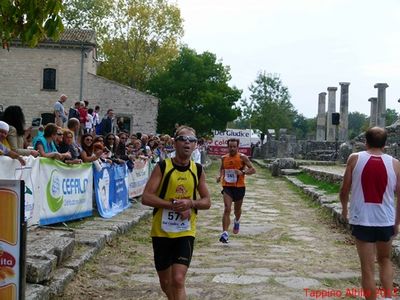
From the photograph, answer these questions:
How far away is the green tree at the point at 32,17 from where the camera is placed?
457 cm

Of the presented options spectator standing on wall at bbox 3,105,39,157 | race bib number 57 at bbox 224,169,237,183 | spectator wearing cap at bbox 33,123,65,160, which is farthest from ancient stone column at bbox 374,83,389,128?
spectator standing on wall at bbox 3,105,39,157

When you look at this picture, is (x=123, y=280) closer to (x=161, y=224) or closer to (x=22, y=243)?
(x=161, y=224)

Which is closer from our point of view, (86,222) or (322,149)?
(86,222)

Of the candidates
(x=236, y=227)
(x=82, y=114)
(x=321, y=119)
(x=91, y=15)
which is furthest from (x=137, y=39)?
(x=236, y=227)

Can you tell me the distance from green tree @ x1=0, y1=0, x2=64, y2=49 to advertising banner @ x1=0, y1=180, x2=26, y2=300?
122 centimetres

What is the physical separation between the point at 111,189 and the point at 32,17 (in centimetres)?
770

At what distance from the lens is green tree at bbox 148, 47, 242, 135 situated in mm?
41562

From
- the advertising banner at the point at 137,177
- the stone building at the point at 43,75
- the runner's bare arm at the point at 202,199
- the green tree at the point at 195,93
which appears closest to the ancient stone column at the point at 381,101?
the green tree at the point at 195,93

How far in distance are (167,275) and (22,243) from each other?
124cm

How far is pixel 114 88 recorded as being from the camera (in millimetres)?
41125

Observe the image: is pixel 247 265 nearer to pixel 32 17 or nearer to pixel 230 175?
pixel 230 175

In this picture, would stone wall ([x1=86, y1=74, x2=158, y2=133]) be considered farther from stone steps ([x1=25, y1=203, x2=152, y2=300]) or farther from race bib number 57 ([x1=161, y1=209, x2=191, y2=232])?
race bib number 57 ([x1=161, y1=209, x2=191, y2=232])

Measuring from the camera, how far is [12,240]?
4461 mm

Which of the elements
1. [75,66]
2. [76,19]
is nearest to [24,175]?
[75,66]
